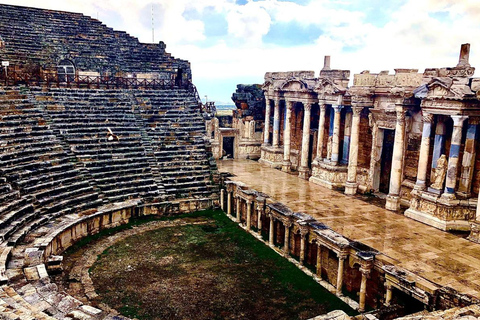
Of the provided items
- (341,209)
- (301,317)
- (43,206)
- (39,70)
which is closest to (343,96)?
(341,209)

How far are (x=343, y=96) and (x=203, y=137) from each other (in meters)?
7.28

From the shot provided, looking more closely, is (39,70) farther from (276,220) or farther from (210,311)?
(210,311)

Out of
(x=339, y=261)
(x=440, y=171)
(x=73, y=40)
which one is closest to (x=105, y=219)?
(x=339, y=261)

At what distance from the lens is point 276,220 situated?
15172mm

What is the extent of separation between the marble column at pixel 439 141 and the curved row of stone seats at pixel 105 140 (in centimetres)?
1102

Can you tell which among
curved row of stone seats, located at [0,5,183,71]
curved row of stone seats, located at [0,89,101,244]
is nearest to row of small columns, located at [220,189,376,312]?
curved row of stone seats, located at [0,89,101,244]

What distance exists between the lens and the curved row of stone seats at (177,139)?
62.5 ft

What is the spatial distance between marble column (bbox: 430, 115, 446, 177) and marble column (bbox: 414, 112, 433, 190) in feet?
0.89

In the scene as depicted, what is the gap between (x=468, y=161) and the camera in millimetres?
13859

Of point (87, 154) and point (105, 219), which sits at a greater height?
point (87, 154)

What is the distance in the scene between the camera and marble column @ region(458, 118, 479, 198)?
13.6 meters

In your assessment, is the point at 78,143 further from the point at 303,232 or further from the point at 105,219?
the point at 303,232

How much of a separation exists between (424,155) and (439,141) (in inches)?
27.5

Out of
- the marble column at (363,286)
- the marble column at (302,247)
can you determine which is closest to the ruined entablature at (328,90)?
the marble column at (302,247)
